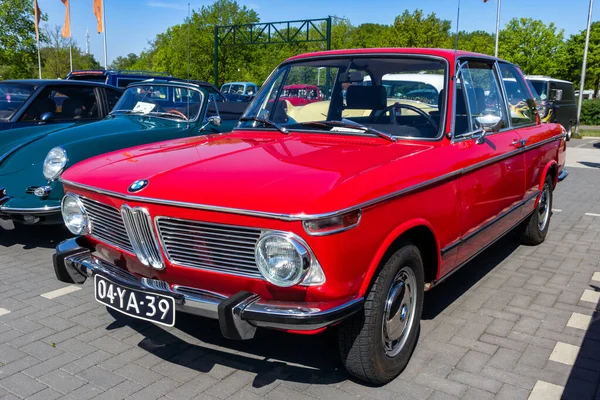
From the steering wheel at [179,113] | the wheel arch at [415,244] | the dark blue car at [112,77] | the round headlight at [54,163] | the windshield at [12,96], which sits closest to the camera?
the wheel arch at [415,244]

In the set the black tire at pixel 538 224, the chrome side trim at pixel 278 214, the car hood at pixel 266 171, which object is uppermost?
the car hood at pixel 266 171

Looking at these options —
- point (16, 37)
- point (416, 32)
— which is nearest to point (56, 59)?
point (16, 37)

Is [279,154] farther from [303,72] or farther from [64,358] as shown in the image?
[64,358]

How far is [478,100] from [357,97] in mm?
954

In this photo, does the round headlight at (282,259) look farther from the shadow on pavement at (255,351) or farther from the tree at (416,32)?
the tree at (416,32)

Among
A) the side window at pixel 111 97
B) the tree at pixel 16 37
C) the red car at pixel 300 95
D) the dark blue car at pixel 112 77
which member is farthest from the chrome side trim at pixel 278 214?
the tree at pixel 16 37

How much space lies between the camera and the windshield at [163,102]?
264 inches

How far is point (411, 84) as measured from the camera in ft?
13.5

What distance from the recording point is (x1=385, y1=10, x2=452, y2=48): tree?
38.7 m

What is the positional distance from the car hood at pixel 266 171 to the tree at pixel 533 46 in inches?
1395

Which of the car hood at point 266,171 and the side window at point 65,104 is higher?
the side window at point 65,104

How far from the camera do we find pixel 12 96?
23.8ft

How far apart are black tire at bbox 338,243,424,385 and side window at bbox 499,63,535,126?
8.16 ft

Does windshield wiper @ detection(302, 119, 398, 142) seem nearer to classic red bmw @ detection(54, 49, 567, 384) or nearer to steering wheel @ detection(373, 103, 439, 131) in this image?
classic red bmw @ detection(54, 49, 567, 384)
